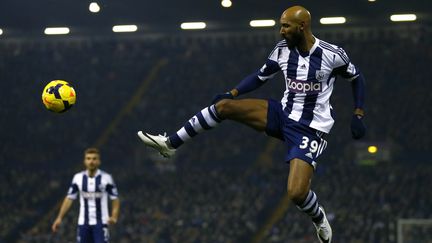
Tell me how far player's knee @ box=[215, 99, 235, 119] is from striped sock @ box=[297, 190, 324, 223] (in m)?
1.06

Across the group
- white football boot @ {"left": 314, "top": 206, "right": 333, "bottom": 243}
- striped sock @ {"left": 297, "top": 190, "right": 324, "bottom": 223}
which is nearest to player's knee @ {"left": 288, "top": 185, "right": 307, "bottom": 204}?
striped sock @ {"left": 297, "top": 190, "right": 324, "bottom": 223}

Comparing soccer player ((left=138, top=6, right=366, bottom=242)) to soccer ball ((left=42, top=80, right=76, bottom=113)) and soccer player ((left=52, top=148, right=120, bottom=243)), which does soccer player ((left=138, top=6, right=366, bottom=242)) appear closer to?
soccer ball ((left=42, top=80, right=76, bottom=113))

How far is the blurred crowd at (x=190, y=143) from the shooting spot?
23016 millimetres

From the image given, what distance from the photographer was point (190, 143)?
28766 mm

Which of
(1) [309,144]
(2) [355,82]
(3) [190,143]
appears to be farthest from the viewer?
(3) [190,143]

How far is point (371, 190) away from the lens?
2342 cm

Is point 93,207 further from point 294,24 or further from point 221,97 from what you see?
point 294,24

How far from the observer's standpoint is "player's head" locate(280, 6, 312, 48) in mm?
7055

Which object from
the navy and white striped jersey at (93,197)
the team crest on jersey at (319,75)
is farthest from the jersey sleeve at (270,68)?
the navy and white striped jersey at (93,197)

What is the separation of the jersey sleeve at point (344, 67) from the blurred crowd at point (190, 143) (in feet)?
47.0

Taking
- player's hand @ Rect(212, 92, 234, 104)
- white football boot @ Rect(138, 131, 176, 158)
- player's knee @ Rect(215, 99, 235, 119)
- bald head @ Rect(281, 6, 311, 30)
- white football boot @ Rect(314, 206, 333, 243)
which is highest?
bald head @ Rect(281, 6, 311, 30)

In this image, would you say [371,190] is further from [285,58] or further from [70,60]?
[285,58]

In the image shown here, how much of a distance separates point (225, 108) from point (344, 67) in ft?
3.98

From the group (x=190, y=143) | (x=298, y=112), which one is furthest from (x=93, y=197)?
(x=190, y=143)
